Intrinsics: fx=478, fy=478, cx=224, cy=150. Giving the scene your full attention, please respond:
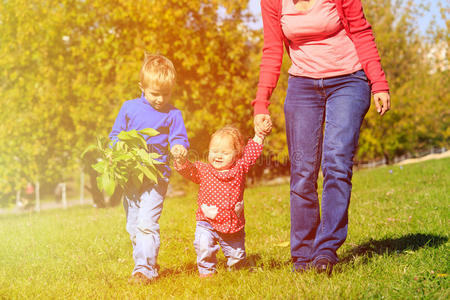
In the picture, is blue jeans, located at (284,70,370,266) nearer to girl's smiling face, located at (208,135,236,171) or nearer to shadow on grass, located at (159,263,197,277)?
girl's smiling face, located at (208,135,236,171)

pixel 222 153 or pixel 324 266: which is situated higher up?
pixel 222 153

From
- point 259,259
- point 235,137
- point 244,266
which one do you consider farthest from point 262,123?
point 259,259

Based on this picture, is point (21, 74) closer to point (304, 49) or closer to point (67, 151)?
point (67, 151)

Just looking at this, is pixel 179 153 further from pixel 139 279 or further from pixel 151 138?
pixel 139 279

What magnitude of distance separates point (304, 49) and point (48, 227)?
572 cm

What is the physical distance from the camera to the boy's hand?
3771 millimetres

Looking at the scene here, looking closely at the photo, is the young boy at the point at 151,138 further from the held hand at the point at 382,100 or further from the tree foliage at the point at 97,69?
the tree foliage at the point at 97,69

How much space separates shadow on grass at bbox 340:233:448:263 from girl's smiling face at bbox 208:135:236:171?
1222mm

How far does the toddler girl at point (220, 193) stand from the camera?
12.5 ft

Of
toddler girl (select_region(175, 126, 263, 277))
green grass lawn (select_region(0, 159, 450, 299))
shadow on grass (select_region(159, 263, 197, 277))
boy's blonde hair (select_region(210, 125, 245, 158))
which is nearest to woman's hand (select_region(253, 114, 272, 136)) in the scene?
toddler girl (select_region(175, 126, 263, 277))

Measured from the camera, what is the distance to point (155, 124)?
4062 millimetres

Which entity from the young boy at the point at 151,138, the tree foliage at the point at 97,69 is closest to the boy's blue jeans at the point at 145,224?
the young boy at the point at 151,138

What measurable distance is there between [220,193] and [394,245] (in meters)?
1.69

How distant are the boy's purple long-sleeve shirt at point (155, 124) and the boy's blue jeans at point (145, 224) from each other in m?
0.22
